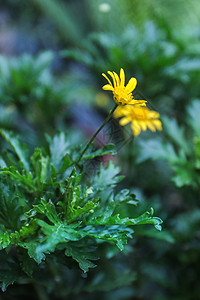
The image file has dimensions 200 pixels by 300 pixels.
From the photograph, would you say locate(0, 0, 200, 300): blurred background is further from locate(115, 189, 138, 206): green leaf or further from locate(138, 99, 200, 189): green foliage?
locate(115, 189, 138, 206): green leaf

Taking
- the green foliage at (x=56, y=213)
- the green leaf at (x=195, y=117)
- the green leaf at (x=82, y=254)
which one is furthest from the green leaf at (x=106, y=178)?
the green leaf at (x=195, y=117)

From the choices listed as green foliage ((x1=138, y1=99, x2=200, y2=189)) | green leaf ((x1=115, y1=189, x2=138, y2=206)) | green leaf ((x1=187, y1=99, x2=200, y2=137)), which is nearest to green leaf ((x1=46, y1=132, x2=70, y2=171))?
green leaf ((x1=115, y1=189, x2=138, y2=206))

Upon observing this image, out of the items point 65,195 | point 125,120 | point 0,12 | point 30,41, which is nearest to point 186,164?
point 125,120

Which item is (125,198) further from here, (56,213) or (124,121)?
(124,121)

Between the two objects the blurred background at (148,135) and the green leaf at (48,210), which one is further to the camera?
the blurred background at (148,135)

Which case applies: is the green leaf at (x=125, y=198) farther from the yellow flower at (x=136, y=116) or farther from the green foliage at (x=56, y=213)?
the yellow flower at (x=136, y=116)

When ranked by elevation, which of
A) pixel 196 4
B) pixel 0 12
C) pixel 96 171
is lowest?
pixel 96 171

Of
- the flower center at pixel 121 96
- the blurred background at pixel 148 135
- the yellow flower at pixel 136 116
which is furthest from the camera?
the blurred background at pixel 148 135

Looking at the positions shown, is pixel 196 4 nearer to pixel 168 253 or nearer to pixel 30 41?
pixel 30 41
